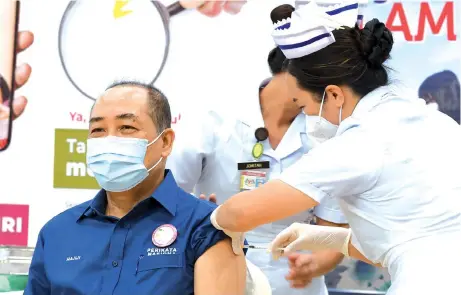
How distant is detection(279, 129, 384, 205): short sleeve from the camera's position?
172 centimetres

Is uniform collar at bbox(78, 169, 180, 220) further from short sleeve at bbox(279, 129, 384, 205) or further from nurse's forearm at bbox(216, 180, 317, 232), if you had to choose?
short sleeve at bbox(279, 129, 384, 205)

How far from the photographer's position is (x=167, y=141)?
2.19 metres

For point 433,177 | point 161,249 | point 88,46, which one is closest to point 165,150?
point 161,249

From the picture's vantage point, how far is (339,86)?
191 centimetres

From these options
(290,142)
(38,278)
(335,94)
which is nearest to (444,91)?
(290,142)

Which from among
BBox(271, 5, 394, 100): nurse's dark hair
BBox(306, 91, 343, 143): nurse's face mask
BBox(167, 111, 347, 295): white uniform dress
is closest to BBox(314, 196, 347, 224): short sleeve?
BBox(167, 111, 347, 295): white uniform dress

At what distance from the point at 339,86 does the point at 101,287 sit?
85cm

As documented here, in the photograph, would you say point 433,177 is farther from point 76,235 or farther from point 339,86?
point 76,235

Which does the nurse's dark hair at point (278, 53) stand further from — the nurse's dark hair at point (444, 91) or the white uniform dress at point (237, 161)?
the nurse's dark hair at point (444, 91)

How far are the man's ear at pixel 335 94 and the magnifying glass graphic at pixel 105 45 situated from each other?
160 centimetres

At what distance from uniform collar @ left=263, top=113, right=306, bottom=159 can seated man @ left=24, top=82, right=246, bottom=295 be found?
0.81 meters

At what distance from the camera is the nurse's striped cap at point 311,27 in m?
1.90

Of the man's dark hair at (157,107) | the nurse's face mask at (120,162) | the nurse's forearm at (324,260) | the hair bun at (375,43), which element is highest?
the hair bun at (375,43)

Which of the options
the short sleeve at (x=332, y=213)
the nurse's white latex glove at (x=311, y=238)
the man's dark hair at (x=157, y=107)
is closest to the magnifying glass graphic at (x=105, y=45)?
the short sleeve at (x=332, y=213)
